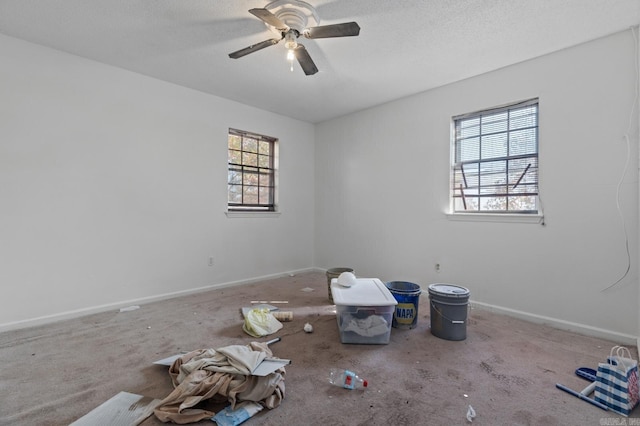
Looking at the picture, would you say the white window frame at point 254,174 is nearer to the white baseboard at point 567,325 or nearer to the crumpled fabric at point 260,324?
the crumpled fabric at point 260,324

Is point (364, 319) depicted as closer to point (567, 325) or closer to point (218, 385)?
point (218, 385)

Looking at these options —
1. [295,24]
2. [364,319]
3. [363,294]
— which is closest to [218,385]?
[364,319]

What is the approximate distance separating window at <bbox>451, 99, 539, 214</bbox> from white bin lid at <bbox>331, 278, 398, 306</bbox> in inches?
68.1

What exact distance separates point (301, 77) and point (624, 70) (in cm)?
316

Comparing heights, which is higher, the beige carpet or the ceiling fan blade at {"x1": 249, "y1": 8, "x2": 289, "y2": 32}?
the ceiling fan blade at {"x1": 249, "y1": 8, "x2": 289, "y2": 32}

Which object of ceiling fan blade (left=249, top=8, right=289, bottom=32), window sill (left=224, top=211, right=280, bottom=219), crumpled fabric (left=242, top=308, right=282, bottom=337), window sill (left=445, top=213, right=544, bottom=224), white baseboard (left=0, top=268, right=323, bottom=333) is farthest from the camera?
window sill (left=224, top=211, right=280, bottom=219)

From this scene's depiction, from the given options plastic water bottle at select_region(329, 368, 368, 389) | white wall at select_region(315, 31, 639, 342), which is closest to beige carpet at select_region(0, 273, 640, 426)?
plastic water bottle at select_region(329, 368, 368, 389)

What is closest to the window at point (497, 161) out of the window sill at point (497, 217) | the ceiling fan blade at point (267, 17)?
the window sill at point (497, 217)

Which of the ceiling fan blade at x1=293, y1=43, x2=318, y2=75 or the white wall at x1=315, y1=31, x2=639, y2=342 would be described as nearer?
the ceiling fan blade at x1=293, y1=43, x2=318, y2=75

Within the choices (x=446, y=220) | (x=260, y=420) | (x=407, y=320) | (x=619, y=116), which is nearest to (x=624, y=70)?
(x=619, y=116)

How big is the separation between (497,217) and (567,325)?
124 cm

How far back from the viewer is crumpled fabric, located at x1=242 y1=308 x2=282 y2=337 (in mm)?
2787

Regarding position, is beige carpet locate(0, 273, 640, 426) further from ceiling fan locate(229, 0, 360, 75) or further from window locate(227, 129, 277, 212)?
ceiling fan locate(229, 0, 360, 75)

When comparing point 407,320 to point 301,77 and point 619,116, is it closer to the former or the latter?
point 619,116
